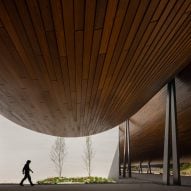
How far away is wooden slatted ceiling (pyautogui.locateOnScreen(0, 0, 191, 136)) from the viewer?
4.93 meters

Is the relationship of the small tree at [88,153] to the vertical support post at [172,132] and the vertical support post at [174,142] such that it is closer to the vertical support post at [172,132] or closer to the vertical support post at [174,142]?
the vertical support post at [172,132]

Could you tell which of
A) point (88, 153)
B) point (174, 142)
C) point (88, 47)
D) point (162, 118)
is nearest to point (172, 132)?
point (174, 142)

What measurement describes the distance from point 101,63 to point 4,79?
2889mm

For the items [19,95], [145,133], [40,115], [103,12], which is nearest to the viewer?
[103,12]

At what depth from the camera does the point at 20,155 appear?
27578 millimetres

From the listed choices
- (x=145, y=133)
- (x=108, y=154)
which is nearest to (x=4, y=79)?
(x=145, y=133)

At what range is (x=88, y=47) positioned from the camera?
648 centimetres

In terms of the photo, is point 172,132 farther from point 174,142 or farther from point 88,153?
point 88,153

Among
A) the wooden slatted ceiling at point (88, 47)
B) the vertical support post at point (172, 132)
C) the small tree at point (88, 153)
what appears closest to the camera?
the wooden slatted ceiling at point (88, 47)

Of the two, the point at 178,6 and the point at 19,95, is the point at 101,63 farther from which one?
the point at 19,95

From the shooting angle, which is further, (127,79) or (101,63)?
(127,79)

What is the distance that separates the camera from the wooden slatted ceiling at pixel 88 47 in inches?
194

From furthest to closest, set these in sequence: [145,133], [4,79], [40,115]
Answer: [145,133] < [40,115] < [4,79]

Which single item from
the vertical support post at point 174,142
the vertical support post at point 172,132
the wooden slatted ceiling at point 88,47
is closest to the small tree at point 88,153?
the vertical support post at point 172,132
